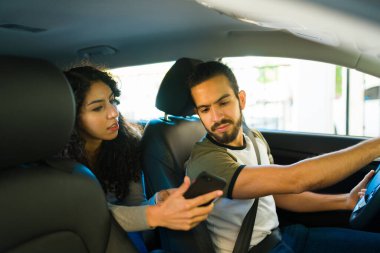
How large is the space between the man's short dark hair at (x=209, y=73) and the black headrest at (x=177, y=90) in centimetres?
8

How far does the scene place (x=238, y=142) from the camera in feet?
6.00

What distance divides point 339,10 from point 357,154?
1.73 feet

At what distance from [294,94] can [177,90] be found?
8.46 ft

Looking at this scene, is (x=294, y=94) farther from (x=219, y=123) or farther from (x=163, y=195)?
(x=163, y=195)

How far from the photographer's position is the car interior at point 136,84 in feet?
3.83

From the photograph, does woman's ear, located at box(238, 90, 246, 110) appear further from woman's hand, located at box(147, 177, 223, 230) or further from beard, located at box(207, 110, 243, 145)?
woman's hand, located at box(147, 177, 223, 230)

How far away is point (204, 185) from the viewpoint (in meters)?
1.37

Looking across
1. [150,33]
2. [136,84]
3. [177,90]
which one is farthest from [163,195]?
[136,84]

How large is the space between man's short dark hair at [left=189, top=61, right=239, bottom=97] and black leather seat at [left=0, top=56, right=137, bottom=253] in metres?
0.63

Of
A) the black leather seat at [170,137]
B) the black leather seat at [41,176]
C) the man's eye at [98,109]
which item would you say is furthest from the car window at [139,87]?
the black leather seat at [41,176]

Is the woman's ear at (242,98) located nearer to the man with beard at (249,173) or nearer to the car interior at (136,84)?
the man with beard at (249,173)

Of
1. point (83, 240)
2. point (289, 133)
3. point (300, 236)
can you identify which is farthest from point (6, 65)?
point (289, 133)

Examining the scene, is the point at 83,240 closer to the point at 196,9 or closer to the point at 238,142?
the point at 238,142

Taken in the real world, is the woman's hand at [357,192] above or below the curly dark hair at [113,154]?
below
